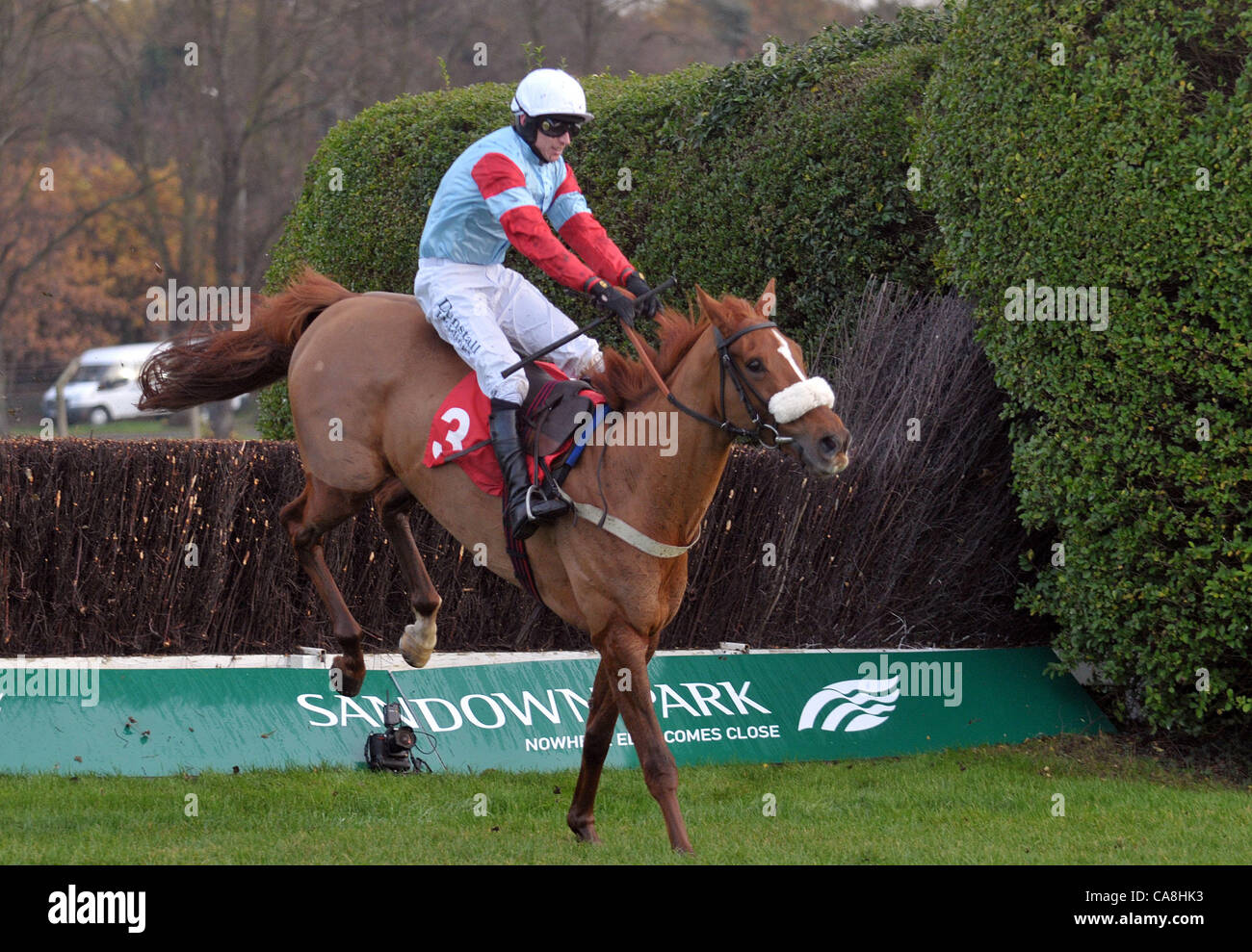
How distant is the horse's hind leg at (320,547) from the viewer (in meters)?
6.27

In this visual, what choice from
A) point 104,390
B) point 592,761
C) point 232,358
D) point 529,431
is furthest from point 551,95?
point 104,390

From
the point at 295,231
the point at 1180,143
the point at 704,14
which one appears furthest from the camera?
the point at 704,14

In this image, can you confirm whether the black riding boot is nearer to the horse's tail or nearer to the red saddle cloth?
the red saddle cloth

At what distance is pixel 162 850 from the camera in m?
5.12

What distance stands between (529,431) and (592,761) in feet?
4.31

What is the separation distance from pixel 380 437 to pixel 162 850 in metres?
1.92

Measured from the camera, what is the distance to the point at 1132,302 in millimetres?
6758

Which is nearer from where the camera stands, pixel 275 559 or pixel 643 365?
pixel 643 365

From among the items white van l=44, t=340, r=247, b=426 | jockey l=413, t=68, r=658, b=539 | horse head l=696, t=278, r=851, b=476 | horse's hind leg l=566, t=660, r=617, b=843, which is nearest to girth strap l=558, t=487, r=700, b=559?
jockey l=413, t=68, r=658, b=539

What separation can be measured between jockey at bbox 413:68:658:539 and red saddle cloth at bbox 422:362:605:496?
9 cm

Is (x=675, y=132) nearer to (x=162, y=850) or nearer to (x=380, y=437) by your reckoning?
(x=380, y=437)

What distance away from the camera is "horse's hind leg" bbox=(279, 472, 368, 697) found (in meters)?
6.27

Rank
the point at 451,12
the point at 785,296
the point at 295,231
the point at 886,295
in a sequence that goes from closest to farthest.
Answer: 1. the point at 886,295
2. the point at 785,296
3. the point at 295,231
4. the point at 451,12

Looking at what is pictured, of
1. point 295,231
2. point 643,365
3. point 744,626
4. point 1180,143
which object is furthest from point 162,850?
point 295,231
